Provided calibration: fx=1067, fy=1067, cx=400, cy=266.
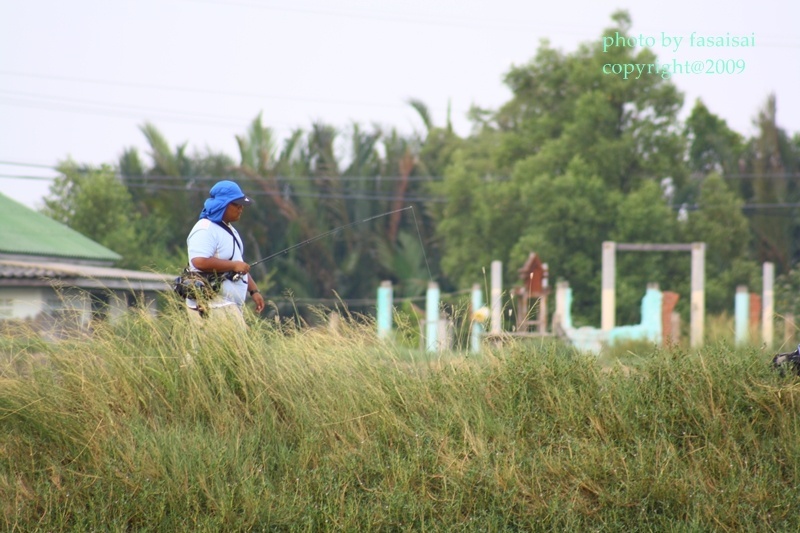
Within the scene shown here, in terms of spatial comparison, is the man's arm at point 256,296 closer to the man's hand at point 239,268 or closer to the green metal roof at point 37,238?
the man's hand at point 239,268

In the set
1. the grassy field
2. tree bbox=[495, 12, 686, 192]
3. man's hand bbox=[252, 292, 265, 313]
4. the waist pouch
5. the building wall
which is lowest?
the building wall

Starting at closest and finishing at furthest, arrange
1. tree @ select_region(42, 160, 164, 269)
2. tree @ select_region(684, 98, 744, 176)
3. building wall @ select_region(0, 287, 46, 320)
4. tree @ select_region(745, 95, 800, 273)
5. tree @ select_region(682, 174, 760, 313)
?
building wall @ select_region(0, 287, 46, 320) → tree @ select_region(42, 160, 164, 269) → tree @ select_region(682, 174, 760, 313) → tree @ select_region(745, 95, 800, 273) → tree @ select_region(684, 98, 744, 176)

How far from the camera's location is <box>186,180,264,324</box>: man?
22.5 ft

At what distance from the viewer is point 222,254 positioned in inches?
279

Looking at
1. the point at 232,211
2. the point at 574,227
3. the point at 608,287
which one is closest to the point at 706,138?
the point at 574,227

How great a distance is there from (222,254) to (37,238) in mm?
20985

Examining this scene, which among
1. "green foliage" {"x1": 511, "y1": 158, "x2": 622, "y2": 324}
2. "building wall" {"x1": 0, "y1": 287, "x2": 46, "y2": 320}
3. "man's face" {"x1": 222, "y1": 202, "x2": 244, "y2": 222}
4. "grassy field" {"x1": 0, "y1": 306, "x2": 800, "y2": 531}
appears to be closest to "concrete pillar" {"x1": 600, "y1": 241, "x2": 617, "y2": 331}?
"building wall" {"x1": 0, "y1": 287, "x2": 46, "y2": 320}

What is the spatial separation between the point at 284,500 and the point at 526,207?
32338 mm

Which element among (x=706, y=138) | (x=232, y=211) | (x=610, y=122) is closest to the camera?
(x=232, y=211)

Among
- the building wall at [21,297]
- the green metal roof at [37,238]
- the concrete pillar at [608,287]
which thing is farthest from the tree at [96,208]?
the concrete pillar at [608,287]

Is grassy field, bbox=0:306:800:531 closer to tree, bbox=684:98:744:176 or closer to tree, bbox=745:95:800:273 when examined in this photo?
tree, bbox=745:95:800:273

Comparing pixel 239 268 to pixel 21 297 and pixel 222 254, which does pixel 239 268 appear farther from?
pixel 21 297

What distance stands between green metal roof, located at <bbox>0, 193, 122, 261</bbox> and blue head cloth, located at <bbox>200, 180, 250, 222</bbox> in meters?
18.5

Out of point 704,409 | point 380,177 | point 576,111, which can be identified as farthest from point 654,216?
point 704,409
